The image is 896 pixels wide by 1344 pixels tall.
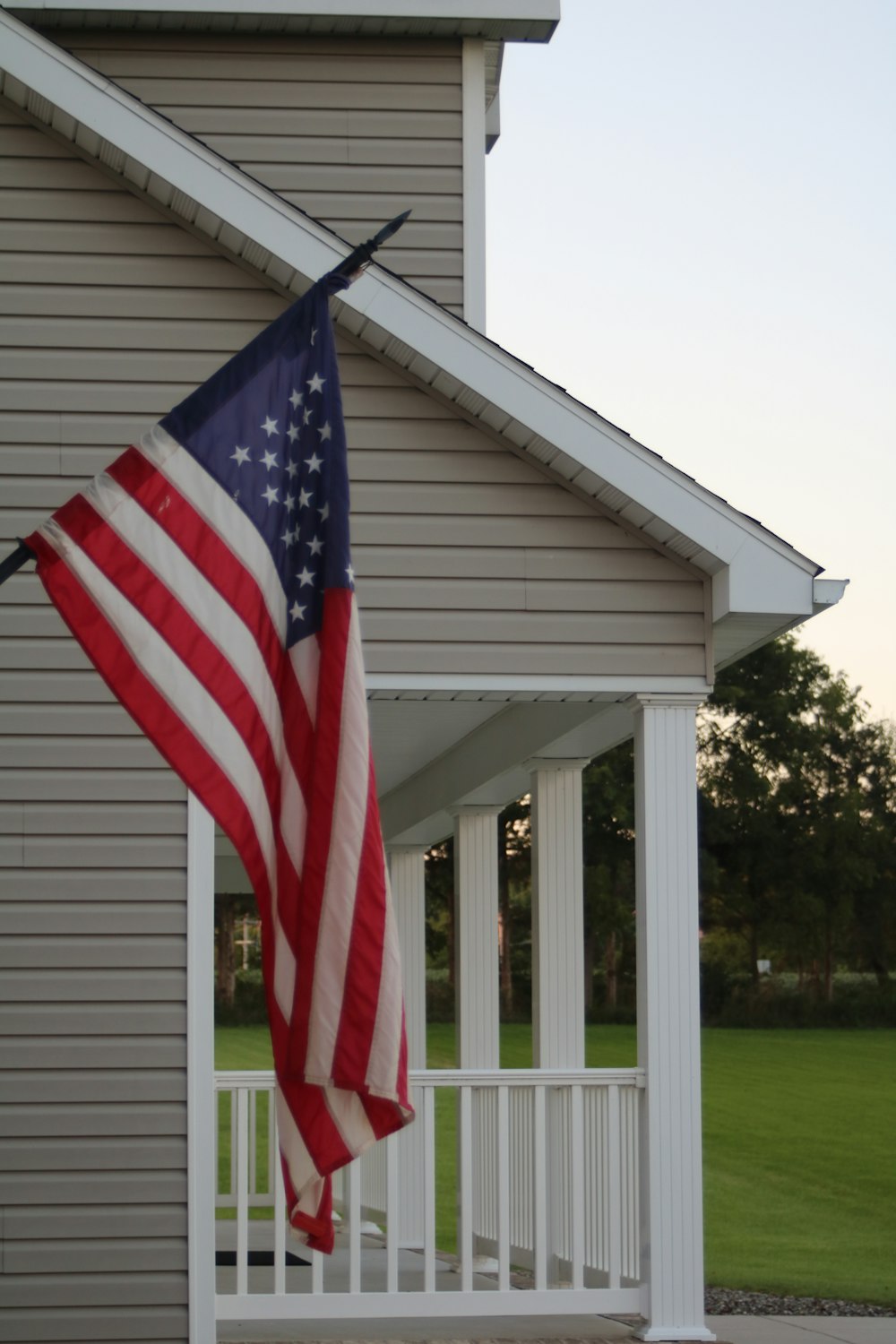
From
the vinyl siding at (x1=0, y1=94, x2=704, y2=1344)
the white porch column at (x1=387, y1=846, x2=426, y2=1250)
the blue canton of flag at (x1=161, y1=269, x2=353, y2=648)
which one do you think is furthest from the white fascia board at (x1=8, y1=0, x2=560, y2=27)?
the blue canton of flag at (x1=161, y1=269, x2=353, y2=648)

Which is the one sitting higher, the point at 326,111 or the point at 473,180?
the point at 326,111

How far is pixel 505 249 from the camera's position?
5412 centimetres

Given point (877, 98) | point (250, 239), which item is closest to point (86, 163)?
point (250, 239)

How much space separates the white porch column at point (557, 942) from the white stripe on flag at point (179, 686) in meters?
5.27

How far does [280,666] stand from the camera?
3881 mm

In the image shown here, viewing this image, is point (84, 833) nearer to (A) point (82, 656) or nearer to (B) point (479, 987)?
(A) point (82, 656)

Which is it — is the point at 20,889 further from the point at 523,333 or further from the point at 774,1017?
the point at 523,333

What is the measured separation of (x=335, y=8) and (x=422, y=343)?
329 centimetres

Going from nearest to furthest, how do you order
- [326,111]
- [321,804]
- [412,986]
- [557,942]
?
[321,804]
[557,942]
[326,111]
[412,986]

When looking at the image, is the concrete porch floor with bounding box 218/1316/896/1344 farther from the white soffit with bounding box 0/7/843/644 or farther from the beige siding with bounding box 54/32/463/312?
the beige siding with bounding box 54/32/463/312

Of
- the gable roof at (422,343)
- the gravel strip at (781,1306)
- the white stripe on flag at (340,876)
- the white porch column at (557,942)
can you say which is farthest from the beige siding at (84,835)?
the gravel strip at (781,1306)

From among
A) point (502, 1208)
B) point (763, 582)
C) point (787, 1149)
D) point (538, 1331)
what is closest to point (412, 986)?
point (538, 1331)

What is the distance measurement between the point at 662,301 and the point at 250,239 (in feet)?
154

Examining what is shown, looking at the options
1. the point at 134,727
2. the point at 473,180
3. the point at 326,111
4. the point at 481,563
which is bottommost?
the point at 134,727
